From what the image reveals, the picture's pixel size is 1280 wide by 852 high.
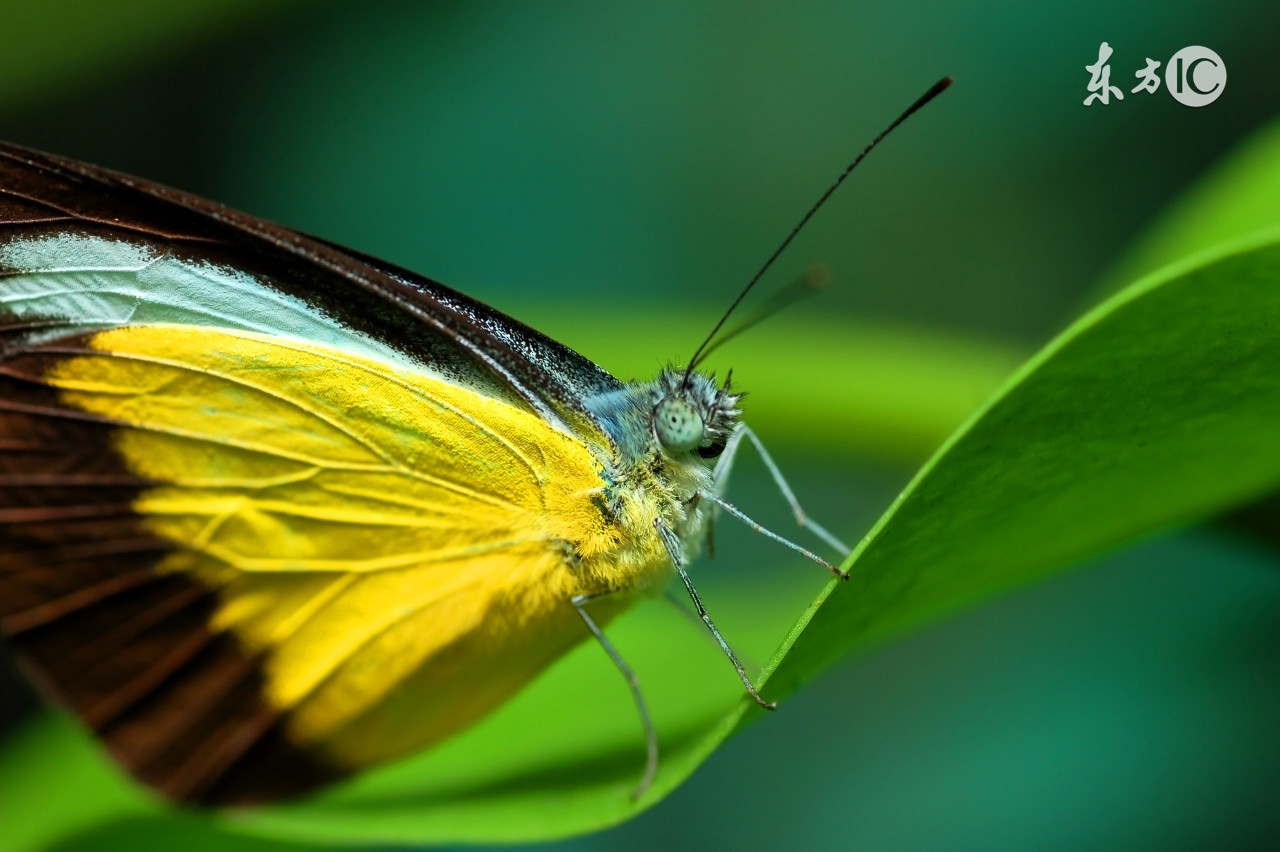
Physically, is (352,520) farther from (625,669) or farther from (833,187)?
(833,187)

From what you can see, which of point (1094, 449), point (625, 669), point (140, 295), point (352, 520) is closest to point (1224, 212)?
point (1094, 449)

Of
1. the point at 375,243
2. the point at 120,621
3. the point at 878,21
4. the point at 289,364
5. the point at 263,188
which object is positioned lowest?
the point at 120,621

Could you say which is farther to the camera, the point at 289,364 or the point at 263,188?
the point at 263,188

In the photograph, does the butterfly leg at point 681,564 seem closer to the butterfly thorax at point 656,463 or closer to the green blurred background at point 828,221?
the butterfly thorax at point 656,463

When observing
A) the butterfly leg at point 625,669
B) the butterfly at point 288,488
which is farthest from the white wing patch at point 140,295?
the butterfly leg at point 625,669

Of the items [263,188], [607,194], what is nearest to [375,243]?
[263,188]

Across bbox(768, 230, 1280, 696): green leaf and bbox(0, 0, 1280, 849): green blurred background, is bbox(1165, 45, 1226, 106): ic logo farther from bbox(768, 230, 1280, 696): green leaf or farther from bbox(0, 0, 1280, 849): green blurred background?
bbox(768, 230, 1280, 696): green leaf

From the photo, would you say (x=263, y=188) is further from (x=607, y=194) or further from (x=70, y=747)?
(x=70, y=747)
